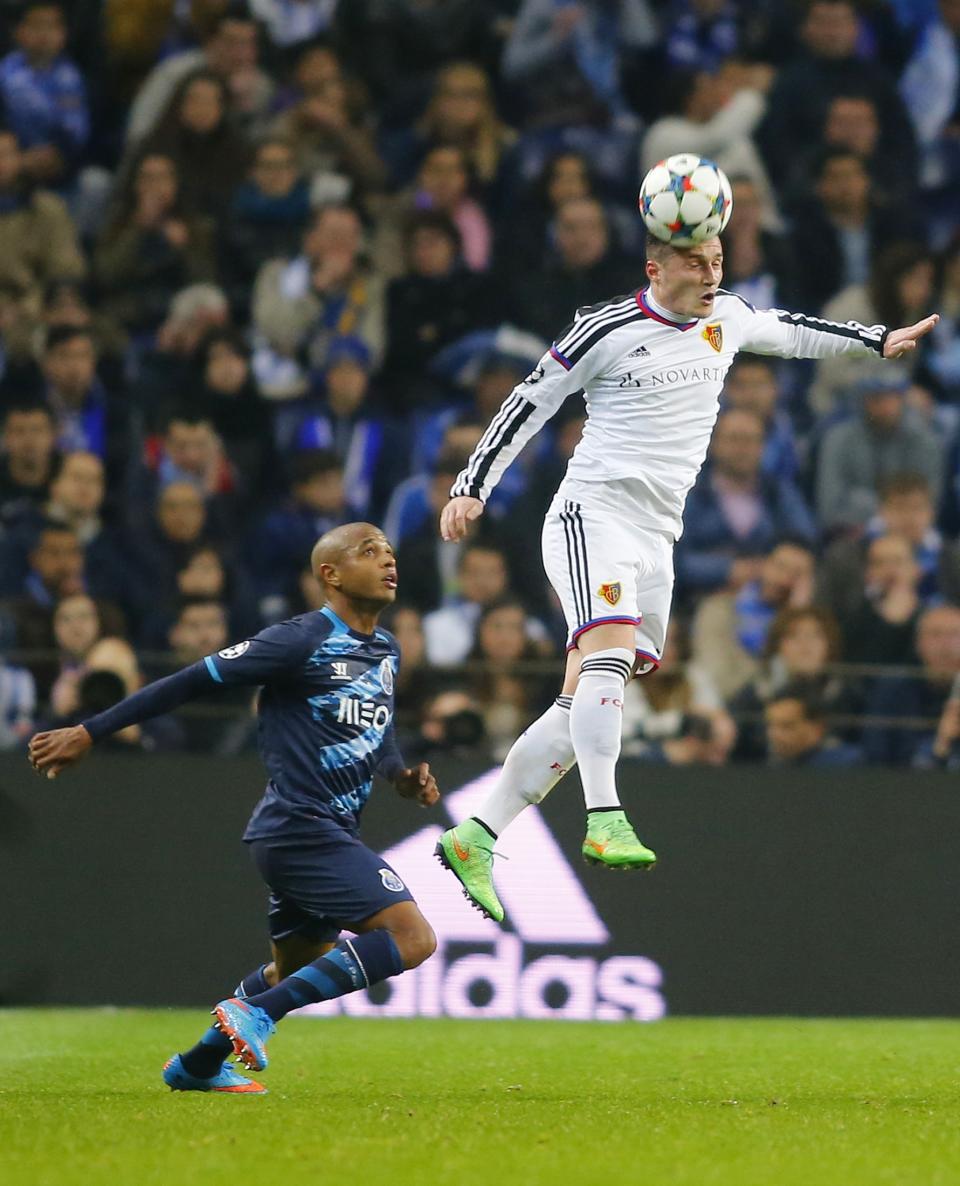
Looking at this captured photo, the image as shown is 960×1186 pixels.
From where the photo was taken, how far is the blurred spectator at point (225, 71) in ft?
49.4

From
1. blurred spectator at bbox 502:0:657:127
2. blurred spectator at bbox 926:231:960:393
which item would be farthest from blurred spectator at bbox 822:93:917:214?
blurred spectator at bbox 502:0:657:127

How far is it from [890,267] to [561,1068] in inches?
316

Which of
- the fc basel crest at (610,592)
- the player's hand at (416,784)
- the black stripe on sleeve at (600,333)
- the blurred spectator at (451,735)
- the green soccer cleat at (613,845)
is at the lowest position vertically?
the blurred spectator at (451,735)

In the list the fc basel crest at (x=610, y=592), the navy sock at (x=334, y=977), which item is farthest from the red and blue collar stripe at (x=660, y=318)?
the navy sock at (x=334, y=977)

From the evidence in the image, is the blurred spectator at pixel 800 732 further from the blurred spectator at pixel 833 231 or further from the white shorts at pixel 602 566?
the blurred spectator at pixel 833 231

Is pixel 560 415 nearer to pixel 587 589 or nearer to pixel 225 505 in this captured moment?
pixel 225 505

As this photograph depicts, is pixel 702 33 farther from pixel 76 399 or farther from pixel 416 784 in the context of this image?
pixel 416 784

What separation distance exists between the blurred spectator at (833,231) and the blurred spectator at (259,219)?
3639 millimetres

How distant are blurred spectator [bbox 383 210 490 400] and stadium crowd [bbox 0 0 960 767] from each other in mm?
22

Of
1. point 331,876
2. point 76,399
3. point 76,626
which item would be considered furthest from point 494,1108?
point 76,399

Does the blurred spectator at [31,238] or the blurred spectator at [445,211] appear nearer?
the blurred spectator at [31,238]

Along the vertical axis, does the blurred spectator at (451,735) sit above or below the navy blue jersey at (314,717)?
below

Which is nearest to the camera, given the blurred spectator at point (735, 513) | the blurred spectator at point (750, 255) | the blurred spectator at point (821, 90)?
the blurred spectator at point (735, 513)

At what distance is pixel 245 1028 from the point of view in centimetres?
662
